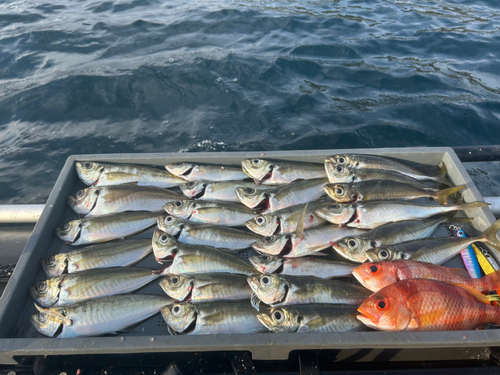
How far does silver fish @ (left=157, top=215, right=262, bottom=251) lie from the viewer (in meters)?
2.67

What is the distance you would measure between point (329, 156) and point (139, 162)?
6.71 feet

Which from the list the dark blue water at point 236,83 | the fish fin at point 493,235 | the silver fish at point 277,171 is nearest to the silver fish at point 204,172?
the silver fish at point 277,171

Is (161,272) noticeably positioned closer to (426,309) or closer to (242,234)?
(242,234)

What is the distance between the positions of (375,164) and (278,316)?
1974 mm

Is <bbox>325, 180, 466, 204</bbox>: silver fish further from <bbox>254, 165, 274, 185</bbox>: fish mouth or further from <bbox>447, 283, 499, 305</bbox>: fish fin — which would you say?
<bbox>447, 283, 499, 305</bbox>: fish fin

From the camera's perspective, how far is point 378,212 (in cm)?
277

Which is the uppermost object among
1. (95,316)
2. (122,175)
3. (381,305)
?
(381,305)

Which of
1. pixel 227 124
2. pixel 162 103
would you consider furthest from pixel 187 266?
pixel 162 103

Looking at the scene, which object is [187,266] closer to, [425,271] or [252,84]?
[425,271]

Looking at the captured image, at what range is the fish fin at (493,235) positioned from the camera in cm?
244

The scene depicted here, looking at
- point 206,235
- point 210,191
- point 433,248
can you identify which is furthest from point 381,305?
point 210,191

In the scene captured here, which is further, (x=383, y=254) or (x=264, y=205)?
(x=264, y=205)

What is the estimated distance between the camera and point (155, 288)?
8.01 feet

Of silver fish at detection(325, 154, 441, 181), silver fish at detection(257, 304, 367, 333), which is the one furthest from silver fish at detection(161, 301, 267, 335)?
silver fish at detection(325, 154, 441, 181)
